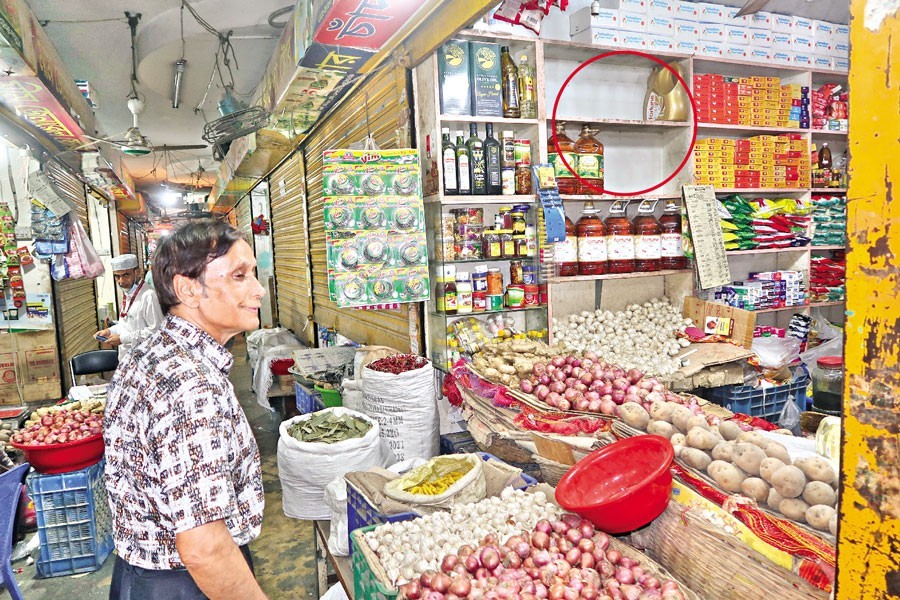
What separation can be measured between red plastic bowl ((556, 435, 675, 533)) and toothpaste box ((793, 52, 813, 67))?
4.57m

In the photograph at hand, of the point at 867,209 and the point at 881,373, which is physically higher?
the point at 867,209

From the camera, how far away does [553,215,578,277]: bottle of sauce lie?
3.93 metres

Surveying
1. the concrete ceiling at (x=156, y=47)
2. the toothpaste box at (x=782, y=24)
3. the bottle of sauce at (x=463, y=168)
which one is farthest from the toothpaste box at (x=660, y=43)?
the concrete ceiling at (x=156, y=47)

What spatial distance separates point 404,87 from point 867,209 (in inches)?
137

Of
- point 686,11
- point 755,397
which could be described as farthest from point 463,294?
point 686,11

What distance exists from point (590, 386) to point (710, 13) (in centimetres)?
332

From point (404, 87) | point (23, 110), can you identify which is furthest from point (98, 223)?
point (404, 87)

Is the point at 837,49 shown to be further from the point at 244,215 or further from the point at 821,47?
the point at 244,215

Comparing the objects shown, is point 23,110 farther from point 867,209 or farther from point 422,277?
point 867,209

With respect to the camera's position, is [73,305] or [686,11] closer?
[686,11]

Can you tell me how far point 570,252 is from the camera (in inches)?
156

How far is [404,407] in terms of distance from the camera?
3.49 metres

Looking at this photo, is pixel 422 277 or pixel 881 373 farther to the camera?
pixel 422 277

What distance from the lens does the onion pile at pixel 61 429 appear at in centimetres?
359
